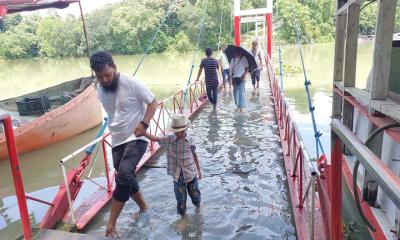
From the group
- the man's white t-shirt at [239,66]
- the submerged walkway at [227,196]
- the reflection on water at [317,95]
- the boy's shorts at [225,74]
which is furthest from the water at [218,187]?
the boy's shorts at [225,74]

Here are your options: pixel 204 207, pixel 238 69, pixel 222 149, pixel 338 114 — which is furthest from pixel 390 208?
pixel 238 69

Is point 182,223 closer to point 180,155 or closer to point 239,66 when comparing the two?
point 180,155

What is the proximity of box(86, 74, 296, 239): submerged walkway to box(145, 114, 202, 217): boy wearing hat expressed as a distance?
339mm

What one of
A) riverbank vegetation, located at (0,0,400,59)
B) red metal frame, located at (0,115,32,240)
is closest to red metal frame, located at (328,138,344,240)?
red metal frame, located at (0,115,32,240)

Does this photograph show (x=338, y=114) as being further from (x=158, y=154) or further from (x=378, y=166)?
(x=158, y=154)

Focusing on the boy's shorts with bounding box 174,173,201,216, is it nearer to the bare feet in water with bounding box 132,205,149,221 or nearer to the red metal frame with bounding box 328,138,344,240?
the bare feet in water with bounding box 132,205,149,221

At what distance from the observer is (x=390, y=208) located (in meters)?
2.37

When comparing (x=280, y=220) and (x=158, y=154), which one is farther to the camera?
(x=158, y=154)

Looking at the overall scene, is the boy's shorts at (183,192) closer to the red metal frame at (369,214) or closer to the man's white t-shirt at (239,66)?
the red metal frame at (369,214)

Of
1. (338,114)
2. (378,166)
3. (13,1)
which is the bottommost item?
(338,114)

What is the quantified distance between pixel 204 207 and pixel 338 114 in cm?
165

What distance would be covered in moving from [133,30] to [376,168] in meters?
41.5

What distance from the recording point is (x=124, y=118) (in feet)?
10.4

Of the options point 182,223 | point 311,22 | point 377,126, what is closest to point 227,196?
point 182,223
